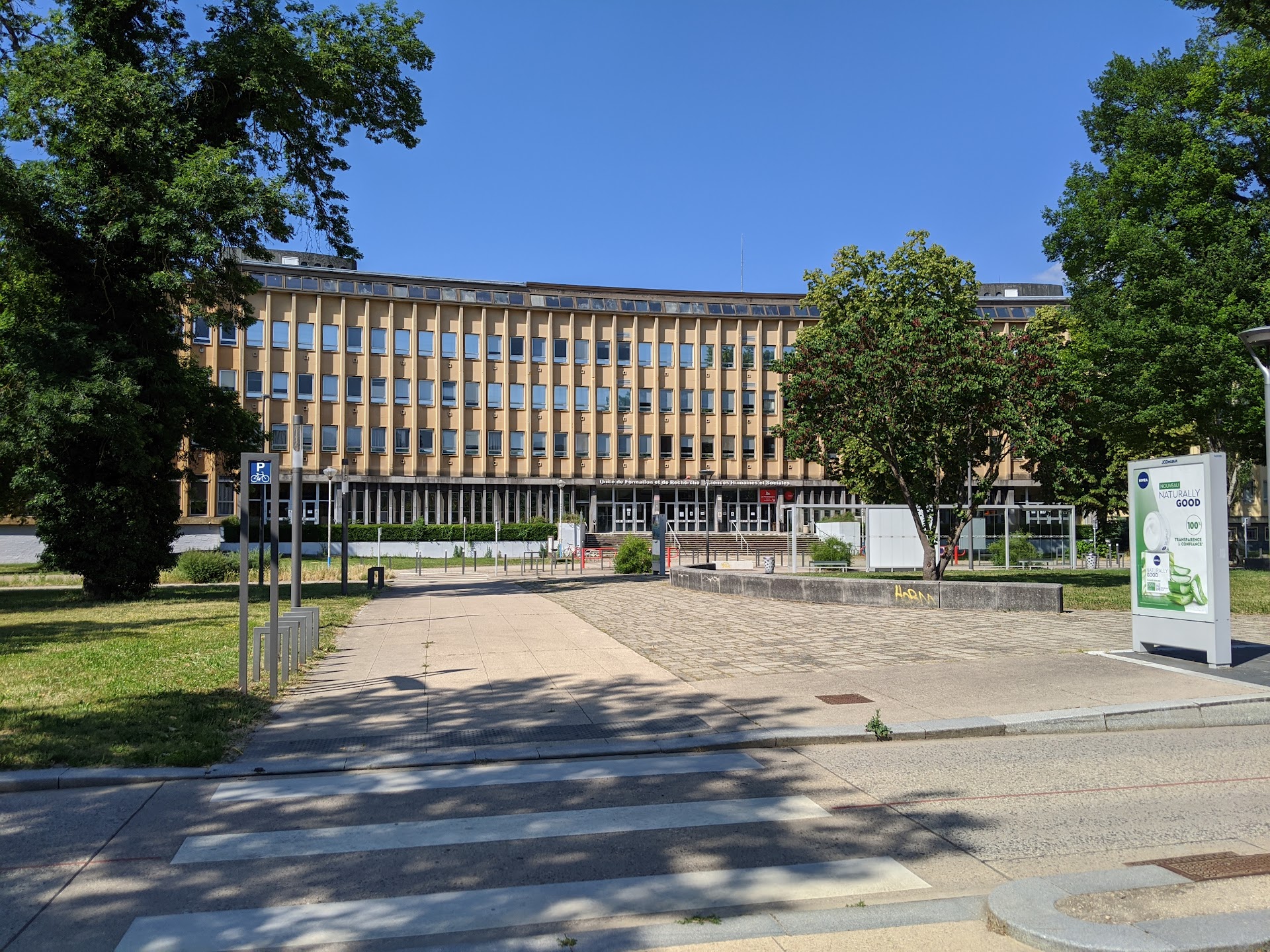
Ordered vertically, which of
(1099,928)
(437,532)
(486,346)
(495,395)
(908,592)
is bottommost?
(1099,928)

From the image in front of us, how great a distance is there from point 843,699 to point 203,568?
26575 millimetres

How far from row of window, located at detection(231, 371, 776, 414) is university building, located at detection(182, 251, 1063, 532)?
0.10 metres

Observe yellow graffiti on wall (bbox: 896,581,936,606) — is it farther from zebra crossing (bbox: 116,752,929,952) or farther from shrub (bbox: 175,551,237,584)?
shrub (bbox: 175,551,237,584)

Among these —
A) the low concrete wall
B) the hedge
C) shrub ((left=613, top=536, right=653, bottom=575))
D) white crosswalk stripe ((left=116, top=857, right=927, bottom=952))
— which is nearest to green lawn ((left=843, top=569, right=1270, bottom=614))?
the low concrete wall

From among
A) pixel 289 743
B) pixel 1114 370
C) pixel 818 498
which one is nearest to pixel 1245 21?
pixel 1114 370

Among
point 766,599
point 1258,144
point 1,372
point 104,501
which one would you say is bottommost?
point 766,599

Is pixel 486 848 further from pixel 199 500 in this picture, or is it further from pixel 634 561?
pixel 199 500

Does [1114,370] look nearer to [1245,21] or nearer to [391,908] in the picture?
[1245,21]

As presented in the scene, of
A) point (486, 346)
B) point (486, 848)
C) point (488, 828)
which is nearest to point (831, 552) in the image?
point (488, 828)

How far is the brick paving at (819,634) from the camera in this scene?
12.4m

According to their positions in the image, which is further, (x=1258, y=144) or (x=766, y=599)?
(x=1258, y=144)

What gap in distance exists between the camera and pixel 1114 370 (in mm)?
32219

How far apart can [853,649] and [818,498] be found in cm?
5497

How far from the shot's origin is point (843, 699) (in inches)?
382
